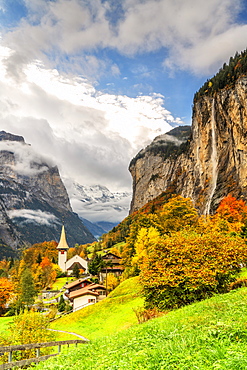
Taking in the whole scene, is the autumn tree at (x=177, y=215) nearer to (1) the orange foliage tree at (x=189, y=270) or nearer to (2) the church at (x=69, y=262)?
(1) the orange foliage tree at (x=189, y=270)

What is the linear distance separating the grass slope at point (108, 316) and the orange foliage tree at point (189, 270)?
8307 millimetres

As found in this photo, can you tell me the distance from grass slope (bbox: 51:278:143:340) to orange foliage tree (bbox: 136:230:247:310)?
831 cm

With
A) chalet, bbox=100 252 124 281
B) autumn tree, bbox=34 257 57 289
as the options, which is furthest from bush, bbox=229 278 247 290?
autumn tree, bbox=34 257 57 289

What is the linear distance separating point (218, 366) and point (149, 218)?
5120 cm

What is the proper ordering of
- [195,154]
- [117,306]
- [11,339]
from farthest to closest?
[195,154] → [117,306] → [11,339]

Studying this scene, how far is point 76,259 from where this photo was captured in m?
126

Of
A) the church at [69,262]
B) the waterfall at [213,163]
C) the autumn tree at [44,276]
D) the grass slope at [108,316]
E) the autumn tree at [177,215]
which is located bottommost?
the grass slope at [108,316]

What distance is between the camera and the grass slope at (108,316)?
30930 millimetres

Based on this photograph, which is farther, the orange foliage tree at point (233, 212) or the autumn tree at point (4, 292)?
the autumn tree at point (4, 292)

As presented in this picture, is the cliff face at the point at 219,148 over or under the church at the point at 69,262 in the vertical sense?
over

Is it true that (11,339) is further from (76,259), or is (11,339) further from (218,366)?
(76,259)

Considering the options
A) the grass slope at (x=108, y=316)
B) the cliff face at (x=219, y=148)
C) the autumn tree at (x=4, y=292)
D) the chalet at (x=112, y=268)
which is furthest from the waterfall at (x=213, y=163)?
the autumn tree at (x=4, y=292)

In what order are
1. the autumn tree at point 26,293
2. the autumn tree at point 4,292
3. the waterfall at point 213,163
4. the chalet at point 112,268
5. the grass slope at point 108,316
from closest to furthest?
the grass slope at point 108,316 < the autumn tree at point 26,293 < the autumn tree at point 4,292 < the chalet at point 112,268 < the waterfall at point 213,163

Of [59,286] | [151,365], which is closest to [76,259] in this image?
[59,286]
